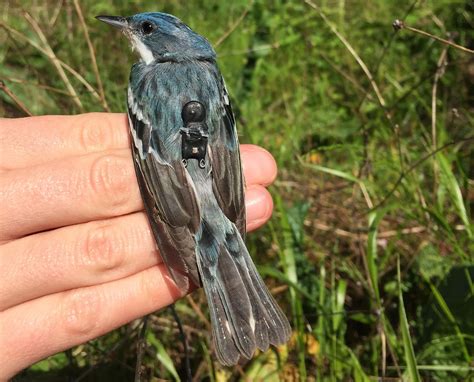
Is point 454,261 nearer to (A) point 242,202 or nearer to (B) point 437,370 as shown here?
(B) point 437,370

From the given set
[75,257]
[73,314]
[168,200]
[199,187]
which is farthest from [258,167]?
[73,314]

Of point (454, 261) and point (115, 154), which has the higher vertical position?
point (115, 154)

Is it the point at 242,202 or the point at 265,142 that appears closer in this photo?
the point at 242,202

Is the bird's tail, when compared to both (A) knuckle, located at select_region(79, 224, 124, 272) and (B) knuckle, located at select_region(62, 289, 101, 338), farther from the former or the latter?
(B) knuckle, located at select_region(62, 289, 101, 338)

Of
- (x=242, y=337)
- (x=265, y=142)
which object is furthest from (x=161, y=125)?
(x=265, y=142)

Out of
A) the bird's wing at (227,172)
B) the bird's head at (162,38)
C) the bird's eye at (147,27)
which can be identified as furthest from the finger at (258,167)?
the bird's eye at (147,27)

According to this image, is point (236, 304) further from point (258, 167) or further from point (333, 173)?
point (333, 173)

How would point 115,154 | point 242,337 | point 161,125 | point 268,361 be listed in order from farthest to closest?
1. point 268,361
2. point 161,125
3. point 115,154
4. point 242,337

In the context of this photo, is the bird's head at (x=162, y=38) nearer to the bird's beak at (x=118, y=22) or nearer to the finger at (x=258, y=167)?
the bird's beak at (x=118, y=22)
